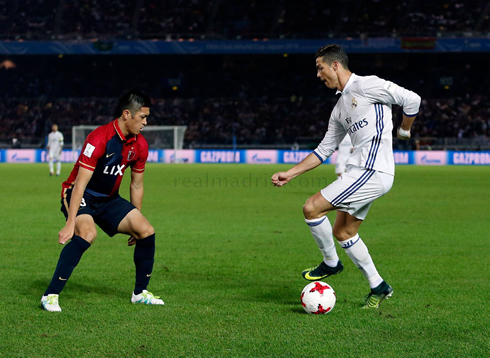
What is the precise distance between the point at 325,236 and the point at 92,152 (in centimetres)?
224

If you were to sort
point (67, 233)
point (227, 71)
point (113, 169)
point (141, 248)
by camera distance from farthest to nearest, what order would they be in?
1. point (227, 71)
2. point (141, 248)
3. point (113, 169)
4. point (67, 233)

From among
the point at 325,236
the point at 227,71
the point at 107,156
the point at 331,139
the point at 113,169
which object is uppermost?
the point at 227,71

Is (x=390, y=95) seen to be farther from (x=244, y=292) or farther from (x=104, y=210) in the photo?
(x=104, y=210)

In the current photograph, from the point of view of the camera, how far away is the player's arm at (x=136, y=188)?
238 inches

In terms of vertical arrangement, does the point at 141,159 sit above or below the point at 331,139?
below

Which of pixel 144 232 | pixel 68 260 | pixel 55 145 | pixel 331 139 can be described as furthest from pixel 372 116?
pixel 55 145

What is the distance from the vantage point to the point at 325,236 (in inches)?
233

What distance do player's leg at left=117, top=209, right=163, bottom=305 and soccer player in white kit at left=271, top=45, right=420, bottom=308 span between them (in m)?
1.46

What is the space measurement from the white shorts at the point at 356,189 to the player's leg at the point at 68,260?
6.97ft

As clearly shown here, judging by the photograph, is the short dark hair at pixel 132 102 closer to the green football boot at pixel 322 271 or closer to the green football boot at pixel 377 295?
the green football boot at pixel 322 271

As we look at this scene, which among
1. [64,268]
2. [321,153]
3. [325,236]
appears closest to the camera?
[64,268]

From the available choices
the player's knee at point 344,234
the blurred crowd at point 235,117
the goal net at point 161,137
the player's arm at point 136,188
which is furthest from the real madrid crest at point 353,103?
the blurred crowd at point 235,117

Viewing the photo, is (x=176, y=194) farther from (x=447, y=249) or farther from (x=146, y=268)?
(x=146, y=268)

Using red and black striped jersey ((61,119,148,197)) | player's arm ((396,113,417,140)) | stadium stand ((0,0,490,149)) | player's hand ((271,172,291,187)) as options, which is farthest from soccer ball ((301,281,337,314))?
stadium stand ((0,0,490,149))
